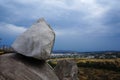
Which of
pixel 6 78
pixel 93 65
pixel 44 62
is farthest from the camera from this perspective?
pixel 93 65

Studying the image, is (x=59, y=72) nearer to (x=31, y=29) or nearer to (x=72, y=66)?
(x=72, y=66)

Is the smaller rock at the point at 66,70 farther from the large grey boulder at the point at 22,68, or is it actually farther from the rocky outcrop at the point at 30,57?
the rocky outcrop at the point at 30,57

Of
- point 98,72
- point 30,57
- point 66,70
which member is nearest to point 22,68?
point 30,57

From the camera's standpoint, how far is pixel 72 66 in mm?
25172

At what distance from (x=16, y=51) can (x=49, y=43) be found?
2119mm

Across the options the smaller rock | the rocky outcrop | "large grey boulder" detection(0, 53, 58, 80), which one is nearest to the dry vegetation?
the smaller rock

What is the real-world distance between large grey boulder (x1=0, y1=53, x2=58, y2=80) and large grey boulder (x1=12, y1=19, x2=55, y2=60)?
27.6 inches

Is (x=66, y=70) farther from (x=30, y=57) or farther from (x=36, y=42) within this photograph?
(x=36, y=42)

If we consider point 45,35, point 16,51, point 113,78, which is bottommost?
point 113,78

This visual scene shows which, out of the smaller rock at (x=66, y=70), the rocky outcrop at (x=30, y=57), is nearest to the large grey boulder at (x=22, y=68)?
the rocky outcrop at (x=30, y=57)

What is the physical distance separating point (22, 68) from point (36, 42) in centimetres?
180

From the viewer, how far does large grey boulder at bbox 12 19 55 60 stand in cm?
1733

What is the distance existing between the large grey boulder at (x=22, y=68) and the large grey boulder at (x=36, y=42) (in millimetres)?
701

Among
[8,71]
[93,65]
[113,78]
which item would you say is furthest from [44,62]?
[93,65]
